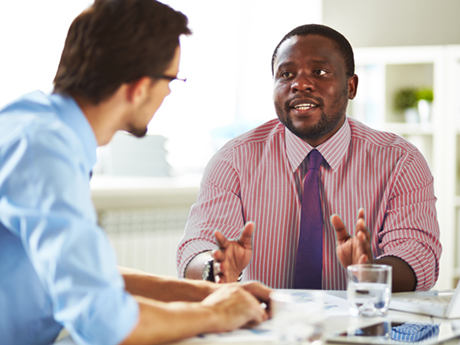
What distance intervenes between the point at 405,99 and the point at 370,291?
8.81 feet

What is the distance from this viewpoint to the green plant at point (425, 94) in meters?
3.42

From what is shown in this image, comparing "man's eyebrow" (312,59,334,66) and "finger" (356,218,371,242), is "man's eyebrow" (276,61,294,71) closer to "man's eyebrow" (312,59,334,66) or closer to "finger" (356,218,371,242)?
"man's eyebrow" (312,59,334,66)

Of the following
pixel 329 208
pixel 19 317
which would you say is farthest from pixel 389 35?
pixel 19 317

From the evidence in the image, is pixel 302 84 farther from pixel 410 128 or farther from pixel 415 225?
pixel 410 128

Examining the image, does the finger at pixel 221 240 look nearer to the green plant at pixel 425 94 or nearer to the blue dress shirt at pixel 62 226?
the blue dress shirt at pixel 62 226

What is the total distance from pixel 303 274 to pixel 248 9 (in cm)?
264

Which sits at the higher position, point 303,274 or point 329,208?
point 329,208

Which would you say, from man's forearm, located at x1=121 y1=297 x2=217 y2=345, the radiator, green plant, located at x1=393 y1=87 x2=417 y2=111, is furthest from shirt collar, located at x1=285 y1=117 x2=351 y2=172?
green plant, located at x1=393 y1=87 x2=417 y2=111

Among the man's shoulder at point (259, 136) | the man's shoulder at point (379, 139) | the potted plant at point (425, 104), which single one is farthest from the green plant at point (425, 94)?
the man's shoulder at point (259, 136)

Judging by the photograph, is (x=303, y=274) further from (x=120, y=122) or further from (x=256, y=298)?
(x=120, y=122)

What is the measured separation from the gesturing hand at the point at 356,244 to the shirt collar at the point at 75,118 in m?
0.61

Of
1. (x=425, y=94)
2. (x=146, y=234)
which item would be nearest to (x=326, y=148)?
(x=146, y=234)

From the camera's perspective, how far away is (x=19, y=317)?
0.99 meters

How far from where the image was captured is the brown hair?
104cm
